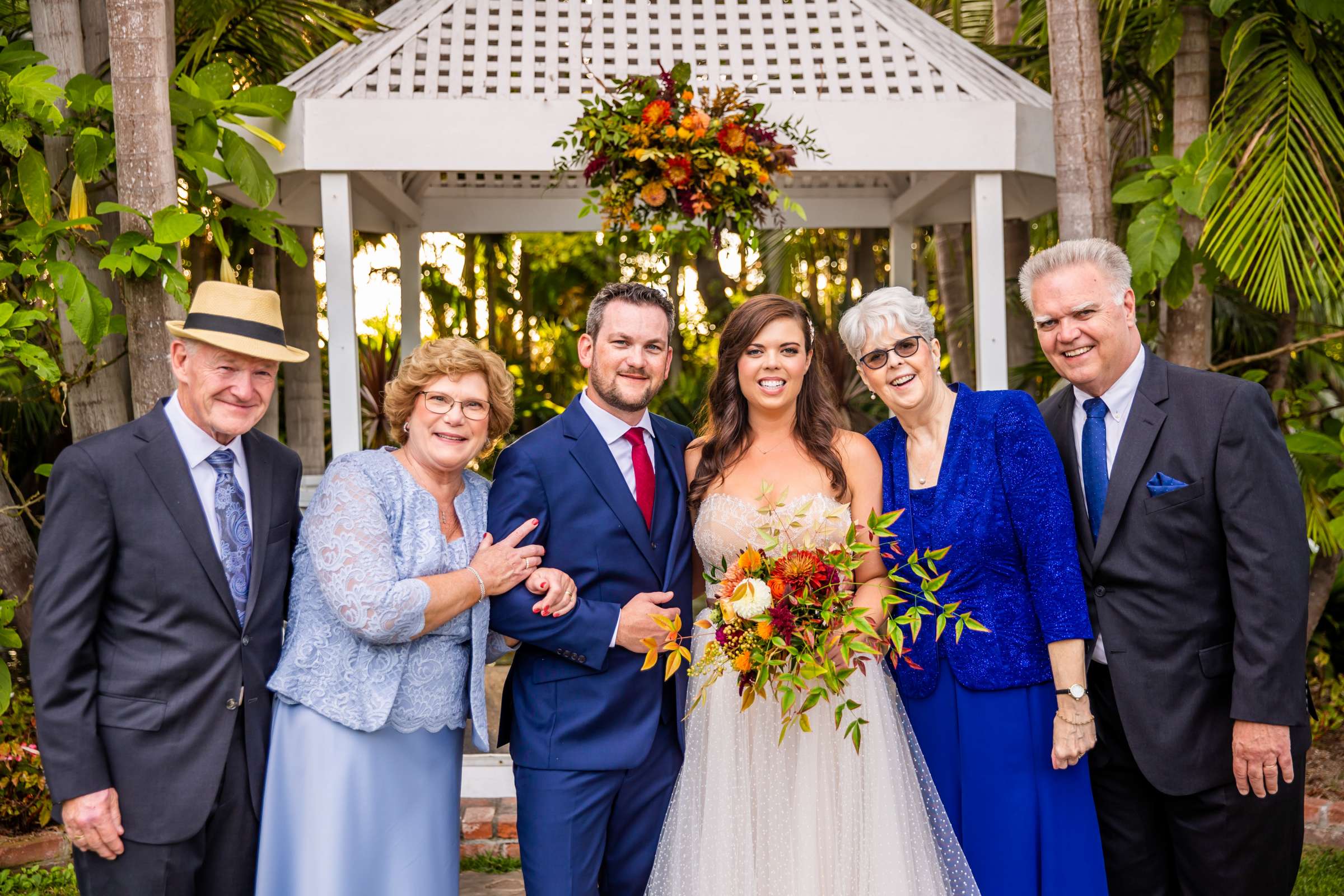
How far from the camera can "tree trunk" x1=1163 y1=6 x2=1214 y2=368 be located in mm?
5309

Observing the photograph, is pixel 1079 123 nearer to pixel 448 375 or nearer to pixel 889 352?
pixel 889 352

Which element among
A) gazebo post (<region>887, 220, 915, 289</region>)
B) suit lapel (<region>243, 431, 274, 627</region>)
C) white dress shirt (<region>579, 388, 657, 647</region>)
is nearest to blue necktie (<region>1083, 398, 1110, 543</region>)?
white dress shirt (<region>579, 388, 657, 647</region>)

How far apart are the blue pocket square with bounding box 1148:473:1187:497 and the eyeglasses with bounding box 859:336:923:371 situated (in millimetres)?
763

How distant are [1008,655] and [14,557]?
4056 mm

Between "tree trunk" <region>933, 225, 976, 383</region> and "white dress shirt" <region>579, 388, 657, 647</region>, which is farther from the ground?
"tree trunk" <region>933, 225, 976, 383</region>

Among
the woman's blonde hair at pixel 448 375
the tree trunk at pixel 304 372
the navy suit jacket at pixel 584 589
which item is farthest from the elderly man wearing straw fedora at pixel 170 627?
the tree trunk at pixel 304 372

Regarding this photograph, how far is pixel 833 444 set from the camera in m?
3.55

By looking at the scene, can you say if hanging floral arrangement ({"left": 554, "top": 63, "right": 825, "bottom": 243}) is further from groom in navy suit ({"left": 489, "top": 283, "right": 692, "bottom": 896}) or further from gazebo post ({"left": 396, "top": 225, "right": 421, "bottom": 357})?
gazebo post ({"left": 396, "top": 225, "right": 421, "bottom": 357})

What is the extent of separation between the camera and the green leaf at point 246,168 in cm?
442

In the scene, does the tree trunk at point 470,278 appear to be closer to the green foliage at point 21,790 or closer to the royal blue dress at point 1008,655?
the green foliage at point 21,790

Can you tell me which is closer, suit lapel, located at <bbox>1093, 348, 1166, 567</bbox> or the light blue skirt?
the light blue skirt

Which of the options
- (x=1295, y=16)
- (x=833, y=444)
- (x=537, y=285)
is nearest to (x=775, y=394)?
(x=833, y=444)

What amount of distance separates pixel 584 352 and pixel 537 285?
12970 mm

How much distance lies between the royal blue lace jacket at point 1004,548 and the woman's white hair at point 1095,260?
41 cm
